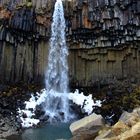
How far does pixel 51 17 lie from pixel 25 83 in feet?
25.6

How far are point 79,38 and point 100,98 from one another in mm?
7036

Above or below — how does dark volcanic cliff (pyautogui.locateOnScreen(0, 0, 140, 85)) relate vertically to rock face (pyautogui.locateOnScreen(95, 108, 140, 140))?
above

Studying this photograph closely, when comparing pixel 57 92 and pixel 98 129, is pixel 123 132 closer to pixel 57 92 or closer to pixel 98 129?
pixel 98 129

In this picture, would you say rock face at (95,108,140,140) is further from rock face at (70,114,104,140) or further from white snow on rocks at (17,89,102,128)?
white snow on rocks at (17,89,102,128)

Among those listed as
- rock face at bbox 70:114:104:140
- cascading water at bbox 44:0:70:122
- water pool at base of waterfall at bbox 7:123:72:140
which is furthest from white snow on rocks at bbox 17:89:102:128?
rock face at bbox 70:114:104:140

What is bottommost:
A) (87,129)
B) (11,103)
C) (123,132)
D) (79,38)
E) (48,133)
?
(48,133)

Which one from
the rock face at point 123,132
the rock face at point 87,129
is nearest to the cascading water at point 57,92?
the rock face at point 87,129

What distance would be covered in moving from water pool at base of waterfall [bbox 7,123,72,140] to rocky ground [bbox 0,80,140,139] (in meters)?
1.77

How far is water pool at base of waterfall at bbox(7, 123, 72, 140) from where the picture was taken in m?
27.5

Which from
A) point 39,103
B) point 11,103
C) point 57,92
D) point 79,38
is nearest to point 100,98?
point 57,92

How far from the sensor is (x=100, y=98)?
132 ft

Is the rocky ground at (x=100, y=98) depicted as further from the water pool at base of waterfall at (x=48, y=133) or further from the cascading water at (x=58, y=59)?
the water pool at base of waterfall at (x=48, y=133)

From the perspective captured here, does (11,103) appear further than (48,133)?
Yes

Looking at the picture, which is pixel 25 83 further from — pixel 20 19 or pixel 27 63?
pixel 20 19
